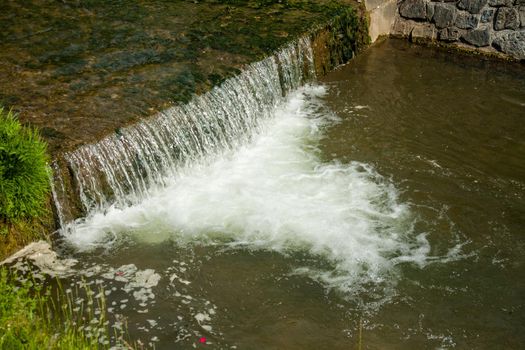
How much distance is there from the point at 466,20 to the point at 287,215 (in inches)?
197

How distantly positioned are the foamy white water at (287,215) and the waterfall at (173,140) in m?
0.11

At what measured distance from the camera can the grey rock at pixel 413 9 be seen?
31.1ft

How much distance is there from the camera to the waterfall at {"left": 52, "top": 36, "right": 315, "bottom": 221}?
5270 millimetres

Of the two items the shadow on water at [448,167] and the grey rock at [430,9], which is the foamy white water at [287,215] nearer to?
the shadow on water at [448,167]

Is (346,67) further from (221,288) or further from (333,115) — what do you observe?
(221,288)

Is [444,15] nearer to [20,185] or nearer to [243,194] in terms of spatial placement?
[243,194]

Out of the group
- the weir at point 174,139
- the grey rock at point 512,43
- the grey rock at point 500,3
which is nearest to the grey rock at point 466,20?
the grey rock at point 500,3

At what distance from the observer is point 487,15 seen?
29.4ft

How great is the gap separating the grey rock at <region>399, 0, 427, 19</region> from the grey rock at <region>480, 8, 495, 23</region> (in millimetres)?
838

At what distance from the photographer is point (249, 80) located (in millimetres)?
6949

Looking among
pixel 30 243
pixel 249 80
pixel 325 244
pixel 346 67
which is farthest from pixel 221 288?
pixel 346 67

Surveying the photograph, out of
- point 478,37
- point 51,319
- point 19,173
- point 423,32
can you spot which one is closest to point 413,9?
point 423,32

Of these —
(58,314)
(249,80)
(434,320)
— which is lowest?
(434,320)

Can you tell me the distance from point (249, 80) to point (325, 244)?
2370 mm
